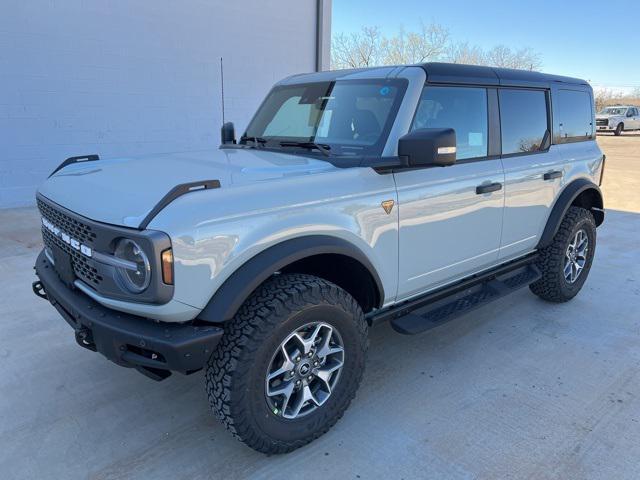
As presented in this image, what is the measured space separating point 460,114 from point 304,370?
77.8 inches

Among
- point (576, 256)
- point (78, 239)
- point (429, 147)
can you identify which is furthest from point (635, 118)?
point (78, 239)

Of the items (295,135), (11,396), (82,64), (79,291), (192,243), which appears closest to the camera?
(192,243)

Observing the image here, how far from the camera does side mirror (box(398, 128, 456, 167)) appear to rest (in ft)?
8.23

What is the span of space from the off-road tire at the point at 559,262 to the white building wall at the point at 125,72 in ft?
23.8

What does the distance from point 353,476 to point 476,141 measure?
2.26 meters

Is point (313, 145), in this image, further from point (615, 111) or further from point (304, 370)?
point (615, 111)

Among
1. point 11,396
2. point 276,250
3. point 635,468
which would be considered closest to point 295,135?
point 276,250

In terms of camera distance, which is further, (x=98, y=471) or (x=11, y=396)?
(x=11, y=396)

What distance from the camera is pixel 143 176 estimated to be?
2504 millimetres

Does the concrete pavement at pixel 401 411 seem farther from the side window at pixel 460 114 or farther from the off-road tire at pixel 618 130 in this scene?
the off-road tire at pixel 618 130

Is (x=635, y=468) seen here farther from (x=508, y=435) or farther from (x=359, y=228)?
(x=359, y=228)

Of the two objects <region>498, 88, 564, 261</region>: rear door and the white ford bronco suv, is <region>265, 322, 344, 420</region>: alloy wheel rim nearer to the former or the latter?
the white ford bronco suv

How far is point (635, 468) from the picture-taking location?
92.4 inches

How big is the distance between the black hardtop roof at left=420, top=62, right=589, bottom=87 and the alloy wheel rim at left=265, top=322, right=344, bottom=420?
1714 mm
